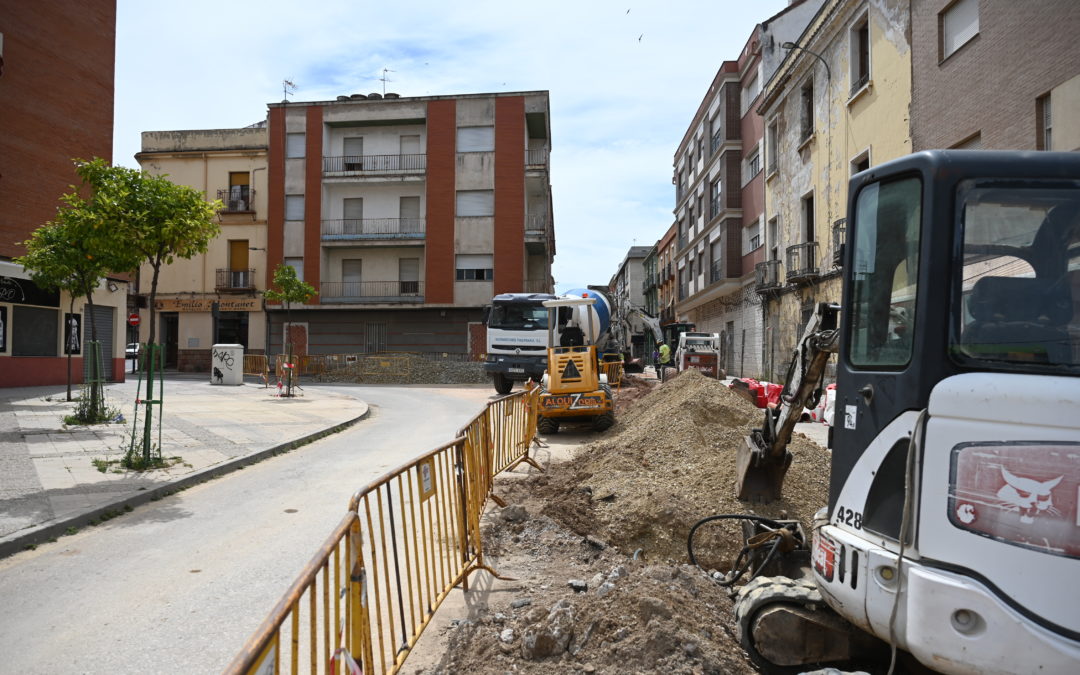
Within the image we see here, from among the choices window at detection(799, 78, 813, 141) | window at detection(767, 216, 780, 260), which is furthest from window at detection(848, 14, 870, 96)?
window at detection(767, 216, 780, 260)

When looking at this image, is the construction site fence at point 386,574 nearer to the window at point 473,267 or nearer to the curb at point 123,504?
the curb at point 123,504

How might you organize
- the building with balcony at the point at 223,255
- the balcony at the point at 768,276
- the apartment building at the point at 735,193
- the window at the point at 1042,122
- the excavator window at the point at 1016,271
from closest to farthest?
the excavator window at the point at 1016,271
the window at the point at 1042,122
the balcony at the point at 768,276
the apartment building at the point at 735,193
the building with balcony at the point at 223,255

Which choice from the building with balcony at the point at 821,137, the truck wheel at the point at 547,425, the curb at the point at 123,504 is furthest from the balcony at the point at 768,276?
the curb at the point at 123,504

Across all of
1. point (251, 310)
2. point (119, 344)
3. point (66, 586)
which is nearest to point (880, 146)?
point (66, 586)

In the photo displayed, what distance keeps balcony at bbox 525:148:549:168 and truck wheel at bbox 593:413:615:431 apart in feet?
82.1

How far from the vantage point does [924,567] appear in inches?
102

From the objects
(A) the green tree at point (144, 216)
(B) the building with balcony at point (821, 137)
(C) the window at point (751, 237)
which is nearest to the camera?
(A) the green tree at point (144, 216)

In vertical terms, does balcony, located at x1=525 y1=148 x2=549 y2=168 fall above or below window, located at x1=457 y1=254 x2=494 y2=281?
above

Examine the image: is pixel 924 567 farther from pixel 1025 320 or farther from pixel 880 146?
pixel 880 146

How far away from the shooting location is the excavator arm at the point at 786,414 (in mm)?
4121

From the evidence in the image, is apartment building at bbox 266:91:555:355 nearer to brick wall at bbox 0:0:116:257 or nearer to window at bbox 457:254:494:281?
window at bbox 457:254:494:281

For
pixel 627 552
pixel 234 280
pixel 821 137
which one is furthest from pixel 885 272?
pixel 234 280

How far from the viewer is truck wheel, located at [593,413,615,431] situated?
1287 cm

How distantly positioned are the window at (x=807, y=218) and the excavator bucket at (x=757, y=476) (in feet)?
63.3
